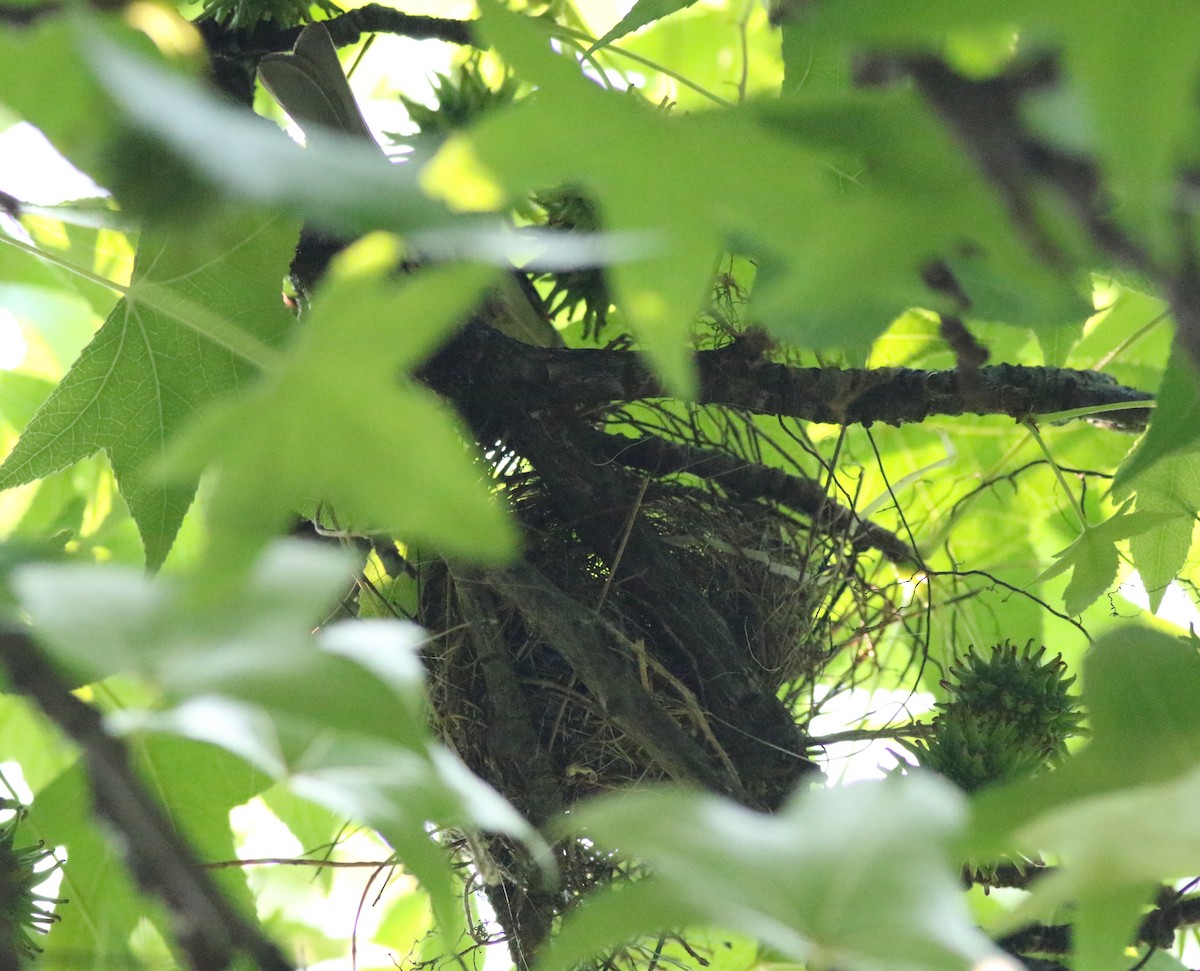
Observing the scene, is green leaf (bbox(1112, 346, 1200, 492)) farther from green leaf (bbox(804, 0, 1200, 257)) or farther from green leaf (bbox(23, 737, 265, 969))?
green leaf (bbox(23, 737, 265, 969))

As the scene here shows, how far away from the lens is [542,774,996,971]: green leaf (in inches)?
9.9

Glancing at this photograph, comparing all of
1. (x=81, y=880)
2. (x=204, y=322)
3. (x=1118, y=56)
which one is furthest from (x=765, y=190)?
(x=81, y=880)

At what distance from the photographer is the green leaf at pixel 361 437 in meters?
0.23

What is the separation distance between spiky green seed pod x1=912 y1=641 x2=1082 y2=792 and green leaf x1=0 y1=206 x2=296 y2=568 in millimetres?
446

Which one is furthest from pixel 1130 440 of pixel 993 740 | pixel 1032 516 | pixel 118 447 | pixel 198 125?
pixel 198 125

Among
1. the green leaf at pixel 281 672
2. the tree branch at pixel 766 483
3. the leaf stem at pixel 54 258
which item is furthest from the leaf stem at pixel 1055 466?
the leaf stem at pixel 54 258

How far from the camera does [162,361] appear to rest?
61 centimetres

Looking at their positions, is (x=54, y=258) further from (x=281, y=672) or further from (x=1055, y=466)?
(x=1055, y=466)

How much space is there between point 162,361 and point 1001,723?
1.75 feet

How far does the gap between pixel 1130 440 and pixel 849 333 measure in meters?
0.73

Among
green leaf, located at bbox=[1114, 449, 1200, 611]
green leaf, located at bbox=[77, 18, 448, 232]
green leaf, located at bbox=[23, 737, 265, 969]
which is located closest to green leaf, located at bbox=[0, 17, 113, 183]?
green leaf, located at bbox=[77, 18, 448, 232]

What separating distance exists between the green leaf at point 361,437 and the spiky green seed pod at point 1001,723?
1.49 feet

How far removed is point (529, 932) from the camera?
680 millimetres

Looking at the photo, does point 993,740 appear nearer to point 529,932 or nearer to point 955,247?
point 529,932
